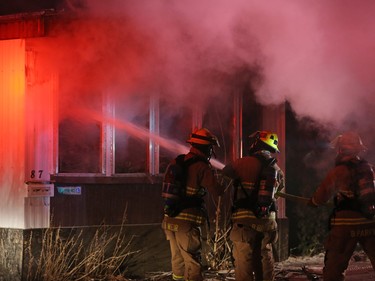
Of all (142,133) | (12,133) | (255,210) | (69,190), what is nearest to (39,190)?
(69,190)

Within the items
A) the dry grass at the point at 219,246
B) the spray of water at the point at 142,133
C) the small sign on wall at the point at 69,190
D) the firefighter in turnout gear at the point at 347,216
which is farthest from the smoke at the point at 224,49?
the firefighter in turnout gear at the point at 347,216

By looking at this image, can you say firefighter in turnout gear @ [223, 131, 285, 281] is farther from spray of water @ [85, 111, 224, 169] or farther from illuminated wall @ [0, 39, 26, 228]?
illuminated wall @ [0, 39, 26, 228]

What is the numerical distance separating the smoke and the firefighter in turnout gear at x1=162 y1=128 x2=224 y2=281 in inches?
81.5

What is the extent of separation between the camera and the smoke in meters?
8.87

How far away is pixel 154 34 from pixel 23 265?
139 inches

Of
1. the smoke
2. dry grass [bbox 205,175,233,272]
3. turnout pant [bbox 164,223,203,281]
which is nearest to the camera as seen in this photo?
turnout pant [bbox 164,223,203,281]

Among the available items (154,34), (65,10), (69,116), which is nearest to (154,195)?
(69,116)

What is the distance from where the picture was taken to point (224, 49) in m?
9.67

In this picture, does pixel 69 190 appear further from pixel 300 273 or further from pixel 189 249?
pixel 300 273

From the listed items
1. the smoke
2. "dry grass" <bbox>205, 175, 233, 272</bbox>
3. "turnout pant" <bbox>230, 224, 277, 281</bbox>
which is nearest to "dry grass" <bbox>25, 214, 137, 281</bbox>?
"dry grass" <bbox>205, 175, 233, 272</bbox>

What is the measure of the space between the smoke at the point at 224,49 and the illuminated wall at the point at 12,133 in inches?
25.6

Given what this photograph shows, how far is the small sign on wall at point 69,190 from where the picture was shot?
888 centimetres

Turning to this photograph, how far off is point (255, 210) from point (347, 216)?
1108mm

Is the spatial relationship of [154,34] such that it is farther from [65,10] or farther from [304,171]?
[304,171]
